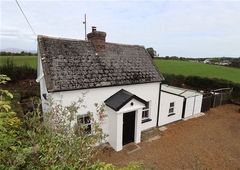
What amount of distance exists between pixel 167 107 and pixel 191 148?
382cm

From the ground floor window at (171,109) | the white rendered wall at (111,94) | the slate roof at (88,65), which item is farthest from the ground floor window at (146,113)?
the ground floor window at (171,109)

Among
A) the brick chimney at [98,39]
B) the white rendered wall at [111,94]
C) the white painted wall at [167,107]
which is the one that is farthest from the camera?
the white painted wall at [167,107]

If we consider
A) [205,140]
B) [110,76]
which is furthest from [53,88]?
[205,140]

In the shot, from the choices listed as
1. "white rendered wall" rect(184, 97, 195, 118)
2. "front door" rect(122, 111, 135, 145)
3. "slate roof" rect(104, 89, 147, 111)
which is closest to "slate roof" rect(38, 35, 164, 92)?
"slate roof" rect(104, 89, 147, 111)

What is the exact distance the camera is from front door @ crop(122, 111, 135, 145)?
31.0ft

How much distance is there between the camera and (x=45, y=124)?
10.9 feet

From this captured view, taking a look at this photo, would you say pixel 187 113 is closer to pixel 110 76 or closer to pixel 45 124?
pixel 110 76

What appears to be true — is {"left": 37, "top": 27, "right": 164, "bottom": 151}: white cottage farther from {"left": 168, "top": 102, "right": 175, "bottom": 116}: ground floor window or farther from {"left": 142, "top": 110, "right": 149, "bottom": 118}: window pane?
{"left": 168, "top": 102, "right": 175, "bottom": 116}: ground floor window

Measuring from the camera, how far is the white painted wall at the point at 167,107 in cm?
1212

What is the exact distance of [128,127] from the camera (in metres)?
9.67

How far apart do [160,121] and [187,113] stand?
166 inches

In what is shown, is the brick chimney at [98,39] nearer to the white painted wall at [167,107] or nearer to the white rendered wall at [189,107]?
the white painted wall at [167,107]

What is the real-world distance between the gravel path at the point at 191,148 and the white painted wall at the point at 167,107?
0.61 m

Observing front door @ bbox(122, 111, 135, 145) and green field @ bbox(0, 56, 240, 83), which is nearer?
front door @ bbox(122, 111, 135, 145)
